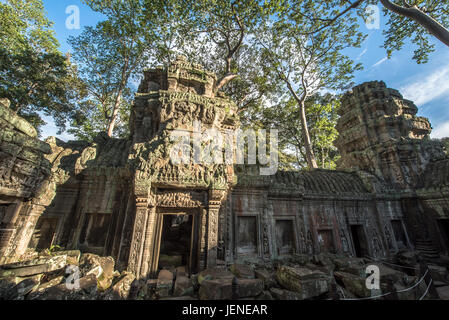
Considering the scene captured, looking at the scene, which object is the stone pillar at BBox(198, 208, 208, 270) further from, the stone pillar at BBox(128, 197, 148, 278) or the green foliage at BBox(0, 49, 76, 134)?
the green foliage at BBox(0, 49, 76, 134)

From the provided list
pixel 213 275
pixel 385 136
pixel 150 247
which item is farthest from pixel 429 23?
pixel 150 247

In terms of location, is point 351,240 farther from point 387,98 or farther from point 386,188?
point 387,98

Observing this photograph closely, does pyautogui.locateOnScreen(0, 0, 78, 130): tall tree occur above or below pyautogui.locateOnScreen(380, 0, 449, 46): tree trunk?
above

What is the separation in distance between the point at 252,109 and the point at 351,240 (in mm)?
14889

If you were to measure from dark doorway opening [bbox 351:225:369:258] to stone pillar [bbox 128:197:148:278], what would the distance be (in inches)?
421

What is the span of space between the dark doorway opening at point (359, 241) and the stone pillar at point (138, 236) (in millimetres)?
10682

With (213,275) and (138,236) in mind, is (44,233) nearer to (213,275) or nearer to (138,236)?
(138,236)

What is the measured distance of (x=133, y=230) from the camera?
20.7 feet

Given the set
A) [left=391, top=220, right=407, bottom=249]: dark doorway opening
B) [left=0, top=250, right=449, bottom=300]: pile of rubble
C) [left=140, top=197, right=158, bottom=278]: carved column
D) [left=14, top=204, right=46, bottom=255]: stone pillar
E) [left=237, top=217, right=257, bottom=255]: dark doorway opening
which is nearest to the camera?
[left=0, top=250, right=449, bottom=300]: pile of rubble

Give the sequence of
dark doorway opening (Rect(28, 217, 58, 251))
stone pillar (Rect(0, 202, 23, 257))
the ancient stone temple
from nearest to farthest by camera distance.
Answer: stone pillar (Rect(0, 202, 23, 257))
the ancient stone temple
dark doorway opening (Rect(28, 217, 58, 251))

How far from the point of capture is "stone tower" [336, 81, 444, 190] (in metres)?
11.2

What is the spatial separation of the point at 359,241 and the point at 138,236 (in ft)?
36.4

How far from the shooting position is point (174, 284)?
18.0 ft

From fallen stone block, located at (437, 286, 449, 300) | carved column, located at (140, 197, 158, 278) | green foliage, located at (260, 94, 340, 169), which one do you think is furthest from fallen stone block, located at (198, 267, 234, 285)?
green foliage, located at (260, 94, 340, 169)
